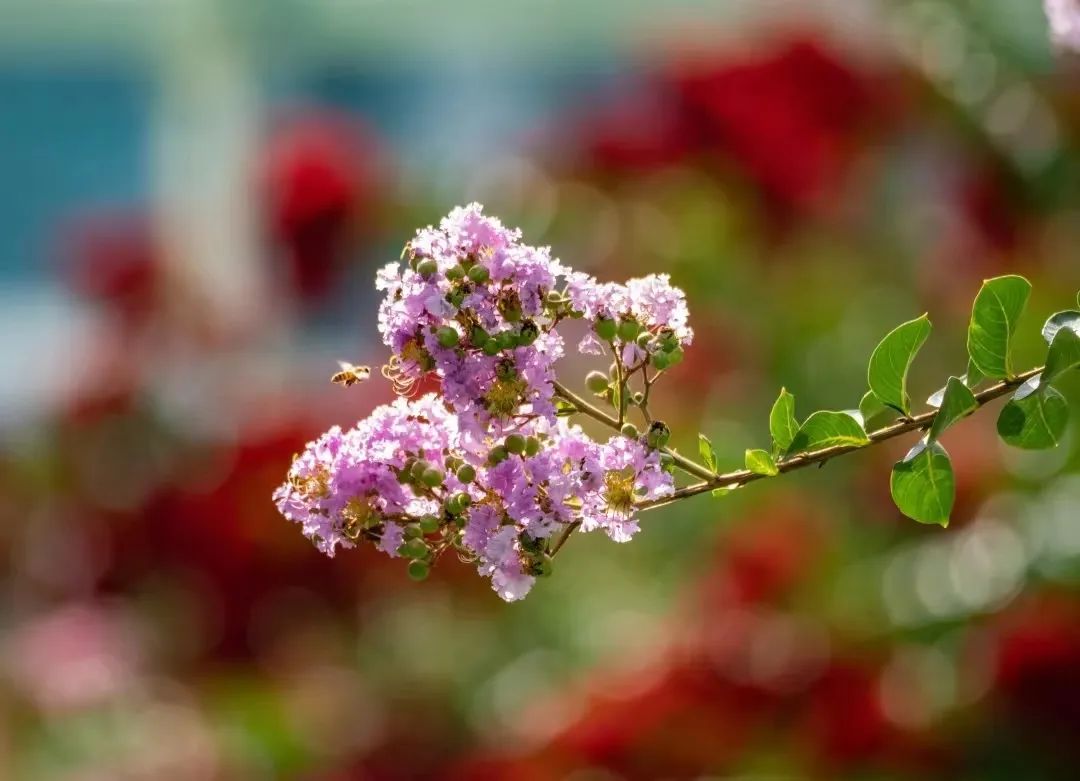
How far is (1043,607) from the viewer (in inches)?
72.6

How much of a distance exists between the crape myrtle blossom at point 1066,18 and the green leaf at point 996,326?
24 centimetres

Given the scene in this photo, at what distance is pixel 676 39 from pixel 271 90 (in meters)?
2.56

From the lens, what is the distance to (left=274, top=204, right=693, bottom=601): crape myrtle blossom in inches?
24.3

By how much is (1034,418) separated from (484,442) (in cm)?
24

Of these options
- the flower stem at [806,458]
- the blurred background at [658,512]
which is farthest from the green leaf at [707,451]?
the blurred background at [658,512]

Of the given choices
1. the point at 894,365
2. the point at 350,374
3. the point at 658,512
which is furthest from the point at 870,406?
the point at 658,512

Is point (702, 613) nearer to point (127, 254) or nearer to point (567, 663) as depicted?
point (567, 663)

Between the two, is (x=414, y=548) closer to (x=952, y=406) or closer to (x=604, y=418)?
(x=604, y=418)

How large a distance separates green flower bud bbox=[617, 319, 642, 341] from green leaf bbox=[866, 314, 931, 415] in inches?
4.5

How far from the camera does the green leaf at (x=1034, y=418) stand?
0.65 metres

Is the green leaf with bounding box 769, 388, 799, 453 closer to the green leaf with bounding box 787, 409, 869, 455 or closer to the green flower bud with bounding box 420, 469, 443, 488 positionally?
the green leaf with bounding box 787, 409, 869, 455

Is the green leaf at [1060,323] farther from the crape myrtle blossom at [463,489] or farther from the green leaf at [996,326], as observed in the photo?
the crape myrtle blossom at [463,489]

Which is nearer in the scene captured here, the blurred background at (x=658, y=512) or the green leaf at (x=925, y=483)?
the green leaf at (x=925, y=483)

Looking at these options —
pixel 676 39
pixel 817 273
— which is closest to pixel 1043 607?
pixel 817 273
